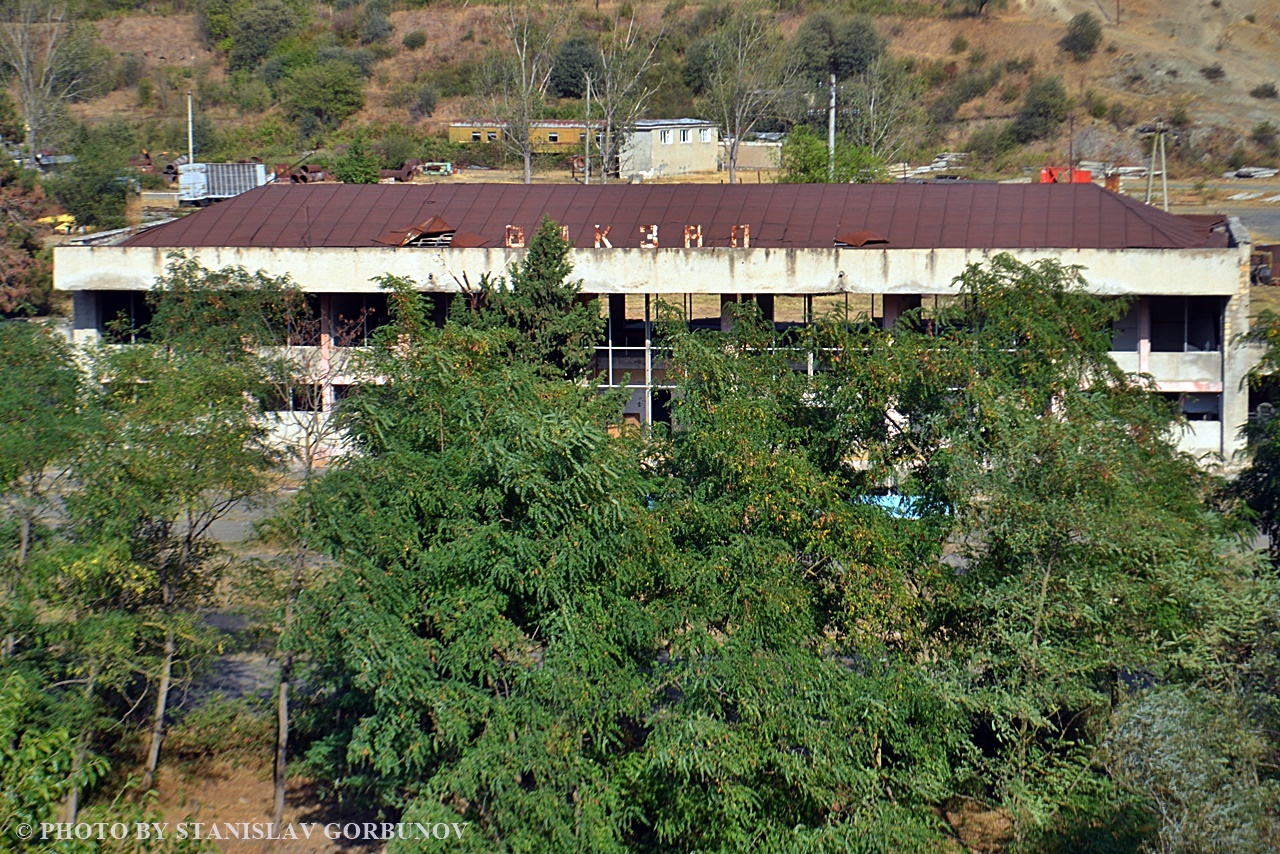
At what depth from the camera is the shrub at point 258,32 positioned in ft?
258

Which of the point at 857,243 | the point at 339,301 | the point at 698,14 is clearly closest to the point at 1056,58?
the point at 698,14

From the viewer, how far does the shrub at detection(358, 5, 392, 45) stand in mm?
79188

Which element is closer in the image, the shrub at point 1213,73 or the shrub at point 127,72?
the shrub at point 1213,73

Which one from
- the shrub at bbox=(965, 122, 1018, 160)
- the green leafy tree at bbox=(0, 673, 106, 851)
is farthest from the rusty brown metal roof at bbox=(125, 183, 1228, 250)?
the shrub at bbox=(965, 122, 1018, 160)

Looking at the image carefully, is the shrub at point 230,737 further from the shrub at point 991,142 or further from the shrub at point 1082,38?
the shrub at point 1082,38

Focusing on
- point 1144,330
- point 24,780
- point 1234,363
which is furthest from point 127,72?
point 24,780

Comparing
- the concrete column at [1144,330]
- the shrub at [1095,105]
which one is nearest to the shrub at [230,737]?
the concrete column at [1144,330]

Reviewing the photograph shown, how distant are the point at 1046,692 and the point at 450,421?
5836mm

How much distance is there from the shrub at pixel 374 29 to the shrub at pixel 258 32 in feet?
14.8

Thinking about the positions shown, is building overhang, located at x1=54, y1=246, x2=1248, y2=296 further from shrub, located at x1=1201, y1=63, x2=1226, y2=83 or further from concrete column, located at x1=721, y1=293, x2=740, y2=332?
shrub, located at x1=1201, y1=63, x2=1226, y2=83

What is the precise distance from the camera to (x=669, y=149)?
53406mm

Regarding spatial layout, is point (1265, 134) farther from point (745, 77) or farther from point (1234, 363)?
point (1234, 363)

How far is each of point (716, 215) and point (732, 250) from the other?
10.8 ft

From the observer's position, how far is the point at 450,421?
11.6 metres
